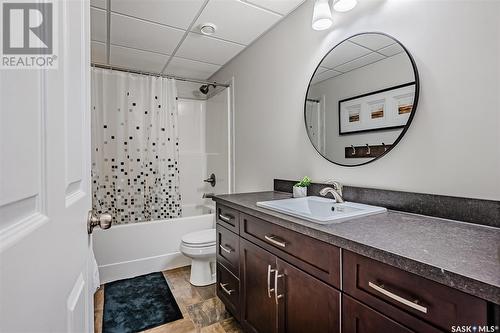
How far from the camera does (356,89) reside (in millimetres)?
1501

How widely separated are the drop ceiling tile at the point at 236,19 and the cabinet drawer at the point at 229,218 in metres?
1.47

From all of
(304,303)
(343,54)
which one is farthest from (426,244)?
(343,54)

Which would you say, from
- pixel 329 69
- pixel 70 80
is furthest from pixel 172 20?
pixel 70 80

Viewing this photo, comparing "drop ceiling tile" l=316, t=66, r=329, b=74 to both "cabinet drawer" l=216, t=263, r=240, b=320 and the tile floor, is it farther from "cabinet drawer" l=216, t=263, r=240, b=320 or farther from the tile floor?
the tile floor

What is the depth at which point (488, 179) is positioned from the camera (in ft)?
3.18

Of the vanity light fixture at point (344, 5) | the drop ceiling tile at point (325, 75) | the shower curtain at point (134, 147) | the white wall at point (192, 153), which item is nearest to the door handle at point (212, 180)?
the white wall at point (192, 153)

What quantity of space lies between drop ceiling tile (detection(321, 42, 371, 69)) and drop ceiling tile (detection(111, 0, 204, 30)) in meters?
1.01

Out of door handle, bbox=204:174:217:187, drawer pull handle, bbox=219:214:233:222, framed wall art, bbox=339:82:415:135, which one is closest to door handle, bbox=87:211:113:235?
drawer pull handle, bbox=219:214:233:222

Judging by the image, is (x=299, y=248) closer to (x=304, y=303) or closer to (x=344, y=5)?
(x=304, y=303)

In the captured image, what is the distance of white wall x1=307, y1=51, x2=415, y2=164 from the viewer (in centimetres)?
127

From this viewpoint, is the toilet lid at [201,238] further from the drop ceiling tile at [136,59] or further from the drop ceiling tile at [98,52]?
the drop ceiling tile at [98,52]

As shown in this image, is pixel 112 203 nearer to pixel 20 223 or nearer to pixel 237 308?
pixel 237 308

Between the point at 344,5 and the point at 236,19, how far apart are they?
915 mm

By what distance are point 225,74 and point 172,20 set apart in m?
1.06
